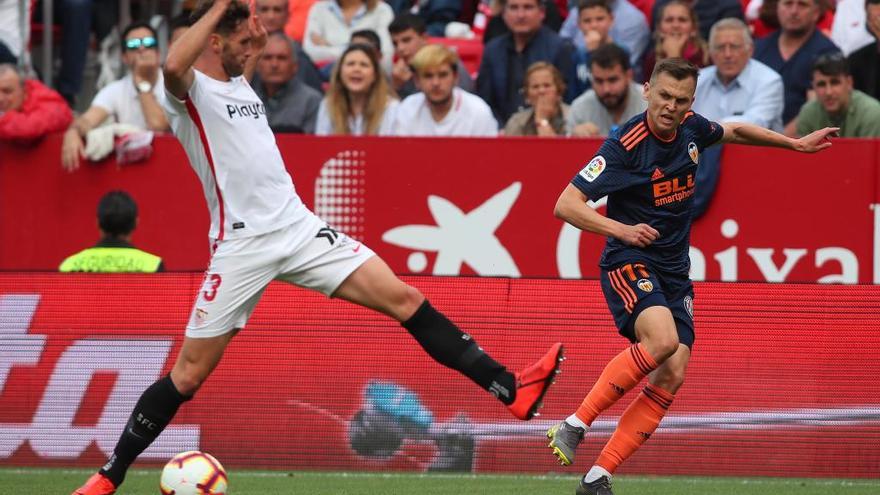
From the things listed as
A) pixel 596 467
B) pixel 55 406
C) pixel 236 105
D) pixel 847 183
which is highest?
pixel 236 105

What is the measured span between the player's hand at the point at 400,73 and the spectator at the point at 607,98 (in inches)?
78.5

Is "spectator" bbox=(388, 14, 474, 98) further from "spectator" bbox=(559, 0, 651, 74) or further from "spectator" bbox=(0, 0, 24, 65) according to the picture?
"spectator" bbox=(0, 0, 24, 65)

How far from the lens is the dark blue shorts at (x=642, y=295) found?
747 cm

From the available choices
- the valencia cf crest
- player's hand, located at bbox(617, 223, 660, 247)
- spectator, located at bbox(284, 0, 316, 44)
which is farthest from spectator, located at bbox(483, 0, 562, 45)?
player's hand, located at bbox(617, 223, 660, 247)

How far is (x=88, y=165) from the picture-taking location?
38.4 feet

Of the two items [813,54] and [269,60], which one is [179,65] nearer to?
[269,60]

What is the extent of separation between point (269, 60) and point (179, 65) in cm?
577

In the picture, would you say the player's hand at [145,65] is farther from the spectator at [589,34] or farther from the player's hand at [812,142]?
the player's hand at [812,142]

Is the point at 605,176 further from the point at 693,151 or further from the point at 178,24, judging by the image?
the point at 178,24

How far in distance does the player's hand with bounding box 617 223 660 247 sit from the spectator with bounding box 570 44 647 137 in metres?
4.18

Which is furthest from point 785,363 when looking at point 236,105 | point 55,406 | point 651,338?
point 55,406

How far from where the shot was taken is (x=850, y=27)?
1286cm

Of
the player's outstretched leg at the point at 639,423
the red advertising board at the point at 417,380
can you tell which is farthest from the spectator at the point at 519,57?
the player's outstretched leg at the point at 639,423

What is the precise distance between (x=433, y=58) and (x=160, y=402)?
540cm
